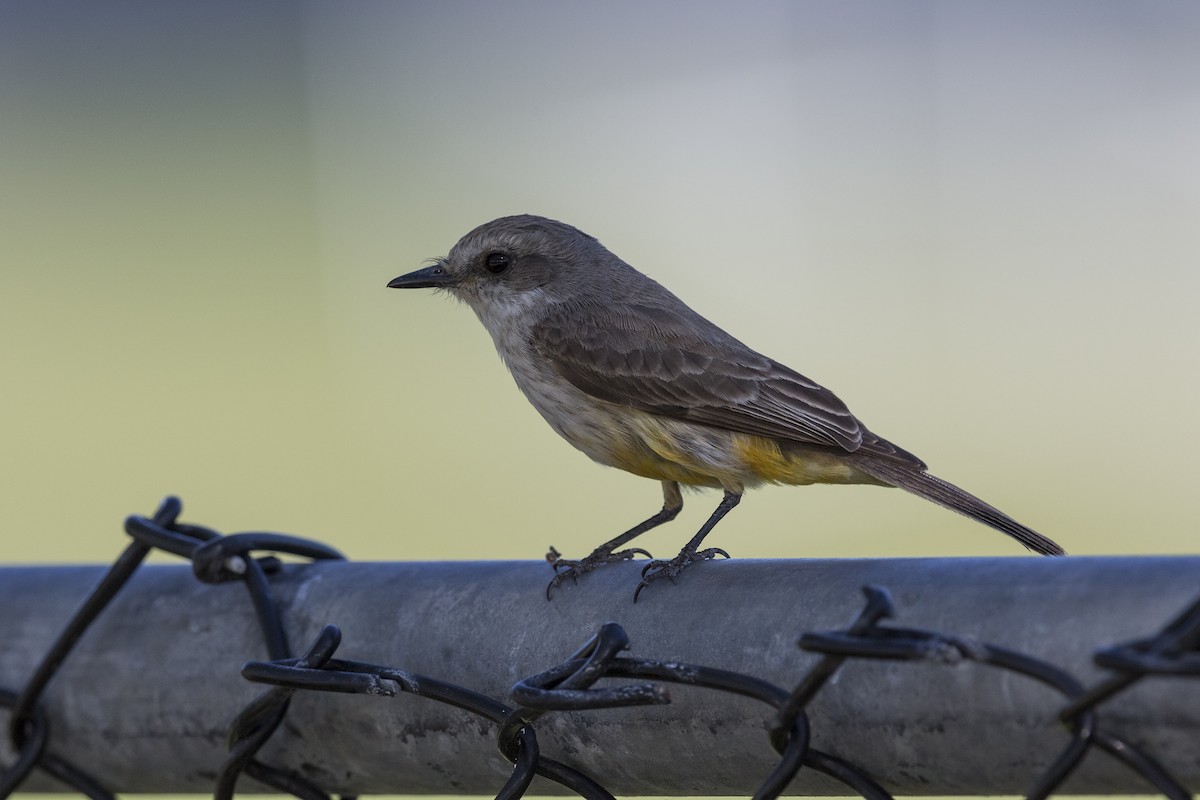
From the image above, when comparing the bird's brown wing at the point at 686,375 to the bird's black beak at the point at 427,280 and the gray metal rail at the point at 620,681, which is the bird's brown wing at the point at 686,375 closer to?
the bird's black beak at the point at 427,280

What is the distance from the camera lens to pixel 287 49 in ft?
27.6

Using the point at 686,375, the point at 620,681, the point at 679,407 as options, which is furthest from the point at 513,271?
the point at 620,681

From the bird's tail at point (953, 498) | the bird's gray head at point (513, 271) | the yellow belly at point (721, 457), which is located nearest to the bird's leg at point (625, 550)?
the yellow belly at point (721, 457)

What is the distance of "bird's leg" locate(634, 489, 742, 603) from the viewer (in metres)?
1.88

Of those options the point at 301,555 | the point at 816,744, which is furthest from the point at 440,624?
the point at 816,744

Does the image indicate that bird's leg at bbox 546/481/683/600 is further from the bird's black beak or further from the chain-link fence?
the bird's black beak

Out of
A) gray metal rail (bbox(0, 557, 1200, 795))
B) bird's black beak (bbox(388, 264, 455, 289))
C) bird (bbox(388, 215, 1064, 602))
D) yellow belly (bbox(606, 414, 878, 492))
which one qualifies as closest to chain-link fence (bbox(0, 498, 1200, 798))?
gray metal rail (bbox(0, 557, 1200, 795))

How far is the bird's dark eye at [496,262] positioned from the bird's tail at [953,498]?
148 cm

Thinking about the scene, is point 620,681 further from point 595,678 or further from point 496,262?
point 496,262

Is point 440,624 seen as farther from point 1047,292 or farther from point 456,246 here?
point 1047,292

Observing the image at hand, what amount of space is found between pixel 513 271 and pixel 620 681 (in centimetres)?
312

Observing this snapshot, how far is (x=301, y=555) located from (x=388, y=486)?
5161 mm

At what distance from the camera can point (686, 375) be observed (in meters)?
4.14

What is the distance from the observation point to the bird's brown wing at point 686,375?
4000 mm
